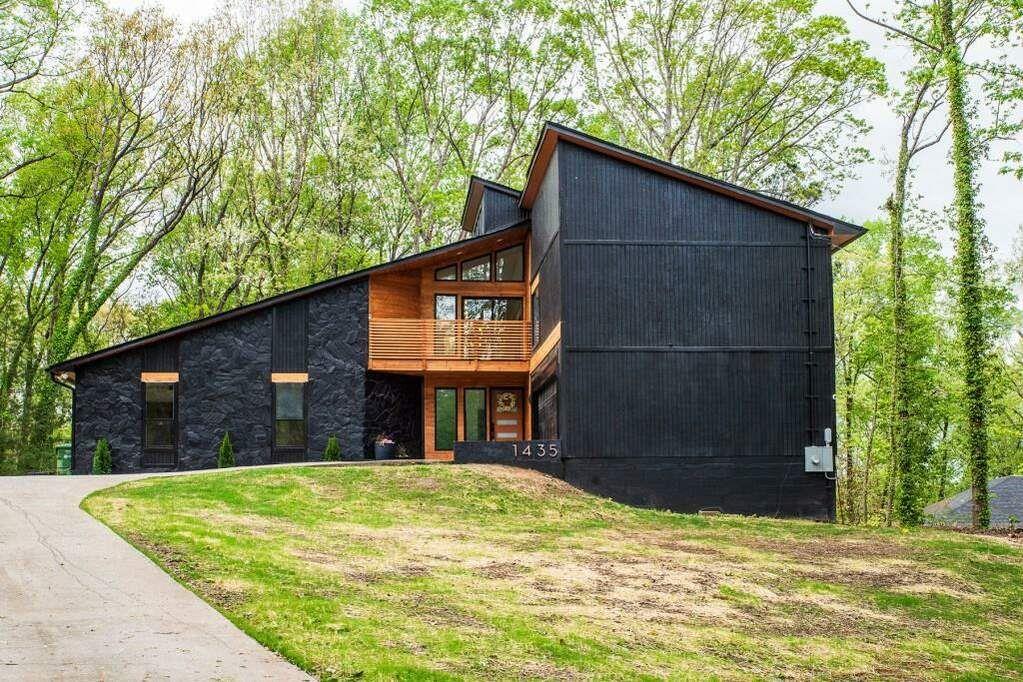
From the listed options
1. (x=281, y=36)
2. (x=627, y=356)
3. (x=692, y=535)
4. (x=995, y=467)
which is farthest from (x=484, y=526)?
(x=995, y=467)

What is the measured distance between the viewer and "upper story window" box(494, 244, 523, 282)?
28.2 meters

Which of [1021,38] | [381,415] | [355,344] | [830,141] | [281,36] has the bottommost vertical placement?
[381,415]

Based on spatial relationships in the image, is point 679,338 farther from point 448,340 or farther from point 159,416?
point 159,416

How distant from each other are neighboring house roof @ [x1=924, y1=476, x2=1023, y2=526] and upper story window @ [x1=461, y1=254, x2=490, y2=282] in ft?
41.5

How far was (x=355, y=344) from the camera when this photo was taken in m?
26.4

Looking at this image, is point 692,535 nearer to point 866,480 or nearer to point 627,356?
point 627,356

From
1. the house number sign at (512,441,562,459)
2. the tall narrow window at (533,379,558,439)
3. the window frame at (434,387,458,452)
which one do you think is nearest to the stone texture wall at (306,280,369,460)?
the window frame at (434,387,458,452)

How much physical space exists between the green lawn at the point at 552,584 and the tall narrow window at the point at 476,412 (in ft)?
29.8

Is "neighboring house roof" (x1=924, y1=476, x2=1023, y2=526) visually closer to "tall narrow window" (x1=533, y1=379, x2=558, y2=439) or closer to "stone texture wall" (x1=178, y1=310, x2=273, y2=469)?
"tall narrow window" (x1=533, y1=379, x2=558, y2=439)

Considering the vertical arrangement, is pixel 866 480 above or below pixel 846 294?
below

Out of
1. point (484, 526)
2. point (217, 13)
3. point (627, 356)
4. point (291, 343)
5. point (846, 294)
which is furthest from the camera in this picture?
point (846, 294)

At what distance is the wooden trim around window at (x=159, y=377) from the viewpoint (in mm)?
26078

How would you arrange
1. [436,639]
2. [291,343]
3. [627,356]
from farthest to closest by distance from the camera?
[291,343] < [627,356] < [436,639]

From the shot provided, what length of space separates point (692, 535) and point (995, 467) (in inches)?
1294
